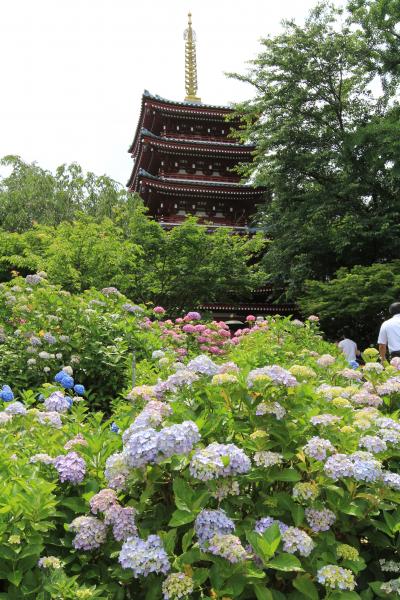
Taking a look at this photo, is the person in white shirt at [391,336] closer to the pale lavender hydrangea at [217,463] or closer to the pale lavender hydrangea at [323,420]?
the pale lavender hydrangea at [323,420]

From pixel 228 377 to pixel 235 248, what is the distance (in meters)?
16.1

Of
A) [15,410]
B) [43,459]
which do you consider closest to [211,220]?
[15,410]

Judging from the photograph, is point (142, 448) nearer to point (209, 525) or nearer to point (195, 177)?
point (209, 525)

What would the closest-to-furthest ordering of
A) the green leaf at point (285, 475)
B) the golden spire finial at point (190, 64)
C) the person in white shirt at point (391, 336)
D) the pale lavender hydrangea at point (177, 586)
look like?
the pale lavender hydrangea at point (177, 586) → the green leaf at point (285, 475) → the person in white shirt at point (391, 336) → the golden spire finial at point (190, 64)

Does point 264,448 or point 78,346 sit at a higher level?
point 264,448

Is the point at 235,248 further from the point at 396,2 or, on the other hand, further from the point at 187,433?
the point at 187,433

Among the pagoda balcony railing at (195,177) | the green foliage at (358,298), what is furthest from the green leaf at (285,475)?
the pagoda balcony railing at (195,177)

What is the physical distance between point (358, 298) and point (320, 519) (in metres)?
14.6

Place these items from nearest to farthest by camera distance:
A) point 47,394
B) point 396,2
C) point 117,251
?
point 47,394 < point 117,251 < point 396,2

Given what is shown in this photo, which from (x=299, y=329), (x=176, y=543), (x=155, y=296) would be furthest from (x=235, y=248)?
(x=176, y=543)

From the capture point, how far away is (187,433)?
6.46 ft

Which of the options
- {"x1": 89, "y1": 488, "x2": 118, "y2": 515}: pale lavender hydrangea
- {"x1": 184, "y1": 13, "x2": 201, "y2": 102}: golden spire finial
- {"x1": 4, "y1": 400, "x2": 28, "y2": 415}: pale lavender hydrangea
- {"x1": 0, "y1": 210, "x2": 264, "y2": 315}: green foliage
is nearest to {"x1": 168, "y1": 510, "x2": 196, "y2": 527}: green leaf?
{"x1": 89, "y1": 488, "x2": 118, "y2": 515}: pale lavender hydrangea

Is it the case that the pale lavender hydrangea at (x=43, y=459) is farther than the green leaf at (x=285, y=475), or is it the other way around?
the pale lavender hydrangea at (x=43, y=459)

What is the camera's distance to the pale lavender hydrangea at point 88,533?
1989 mm
